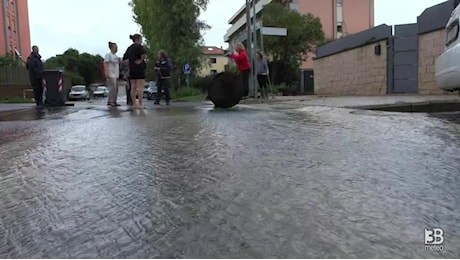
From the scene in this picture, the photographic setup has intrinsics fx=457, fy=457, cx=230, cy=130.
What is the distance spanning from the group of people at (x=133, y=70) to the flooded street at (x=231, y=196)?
221 inches

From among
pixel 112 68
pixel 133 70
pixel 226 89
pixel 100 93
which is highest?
pixel 112 68

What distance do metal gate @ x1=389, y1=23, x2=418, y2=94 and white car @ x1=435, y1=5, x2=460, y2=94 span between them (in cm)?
923

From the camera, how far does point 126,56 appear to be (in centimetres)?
1013

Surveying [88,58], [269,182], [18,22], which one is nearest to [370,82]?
[269,182]

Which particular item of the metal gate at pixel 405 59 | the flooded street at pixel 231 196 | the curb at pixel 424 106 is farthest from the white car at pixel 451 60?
the metal gate at pixel 405 59

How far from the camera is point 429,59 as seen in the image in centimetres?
1394

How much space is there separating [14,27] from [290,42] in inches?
1003

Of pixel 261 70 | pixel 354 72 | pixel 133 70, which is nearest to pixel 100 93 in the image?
pixel 354 72

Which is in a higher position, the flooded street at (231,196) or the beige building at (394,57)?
the beige building at (394,57)

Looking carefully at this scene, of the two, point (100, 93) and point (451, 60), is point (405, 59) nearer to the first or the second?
point (451, 60)

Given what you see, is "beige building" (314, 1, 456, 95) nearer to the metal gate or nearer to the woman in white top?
the metal gate

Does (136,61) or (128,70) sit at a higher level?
(136,61)

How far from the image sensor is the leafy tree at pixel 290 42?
3420cm

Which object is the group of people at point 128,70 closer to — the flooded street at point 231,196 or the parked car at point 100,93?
the flooded street at point 231,196
